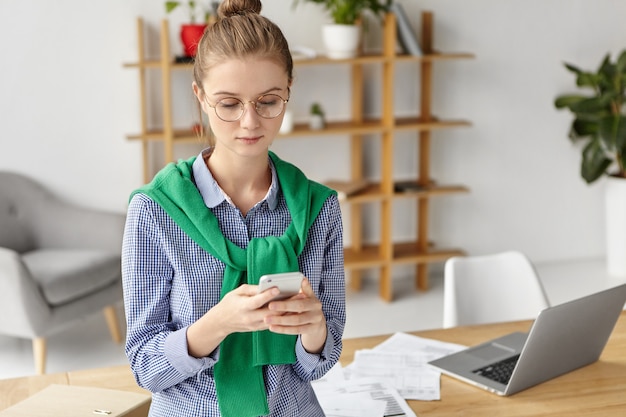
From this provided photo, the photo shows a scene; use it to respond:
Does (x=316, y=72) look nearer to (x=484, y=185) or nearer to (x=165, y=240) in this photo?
(x=484, y=185)

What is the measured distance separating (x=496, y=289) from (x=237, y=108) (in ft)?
4.95

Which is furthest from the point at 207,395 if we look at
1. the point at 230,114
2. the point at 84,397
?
the point at 230,114

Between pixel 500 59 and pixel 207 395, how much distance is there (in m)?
4.16

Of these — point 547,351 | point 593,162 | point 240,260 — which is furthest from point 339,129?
point 240,260

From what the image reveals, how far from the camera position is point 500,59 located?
5.41m

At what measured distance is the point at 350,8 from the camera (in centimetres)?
475

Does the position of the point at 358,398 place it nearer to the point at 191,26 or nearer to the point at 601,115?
the point at 191,26

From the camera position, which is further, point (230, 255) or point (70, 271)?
point (70, 271)

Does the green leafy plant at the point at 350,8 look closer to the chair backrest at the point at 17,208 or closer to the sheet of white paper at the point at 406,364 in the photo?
the chair backrest at the point at 17,208

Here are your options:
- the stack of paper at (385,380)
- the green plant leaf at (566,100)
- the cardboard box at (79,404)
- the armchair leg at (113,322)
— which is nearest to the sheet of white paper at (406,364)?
the stack of paper at (385,380)

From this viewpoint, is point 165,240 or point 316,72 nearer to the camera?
point 165,240

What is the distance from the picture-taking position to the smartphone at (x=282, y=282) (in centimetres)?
144

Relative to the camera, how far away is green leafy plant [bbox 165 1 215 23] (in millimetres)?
4543

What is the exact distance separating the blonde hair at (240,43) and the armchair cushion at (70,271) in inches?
→ 98.9
